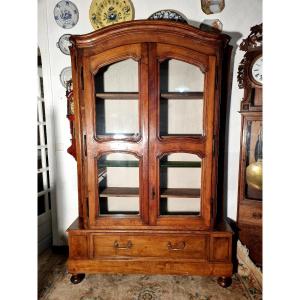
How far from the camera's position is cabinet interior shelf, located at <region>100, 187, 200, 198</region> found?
1.25 meters

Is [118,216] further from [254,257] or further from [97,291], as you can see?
[254,257]

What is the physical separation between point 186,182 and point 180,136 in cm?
29

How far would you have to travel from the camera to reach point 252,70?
4.41ft

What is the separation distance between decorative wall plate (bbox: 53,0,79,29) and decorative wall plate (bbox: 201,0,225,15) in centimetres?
85

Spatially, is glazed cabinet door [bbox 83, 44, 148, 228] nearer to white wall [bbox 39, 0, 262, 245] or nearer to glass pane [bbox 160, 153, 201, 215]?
glass pane [bbox 160, 153, 201, 215]

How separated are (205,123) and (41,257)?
1500 mm

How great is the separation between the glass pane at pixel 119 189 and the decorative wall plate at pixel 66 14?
981 millimetres

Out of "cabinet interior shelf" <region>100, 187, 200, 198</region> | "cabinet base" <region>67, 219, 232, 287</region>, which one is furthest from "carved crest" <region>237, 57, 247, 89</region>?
"cabinet base" <region>67, 219, 232, 287</region>

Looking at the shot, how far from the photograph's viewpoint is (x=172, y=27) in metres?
1.10

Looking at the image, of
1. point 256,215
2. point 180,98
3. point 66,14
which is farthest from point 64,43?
point 256,215

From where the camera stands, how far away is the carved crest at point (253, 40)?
1320 mm

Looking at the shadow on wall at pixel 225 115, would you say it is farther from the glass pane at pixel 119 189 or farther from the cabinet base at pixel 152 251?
the glass pane at pixel 119 189

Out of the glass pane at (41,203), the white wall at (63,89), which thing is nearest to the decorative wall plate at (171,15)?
the white wall at (63,89)
